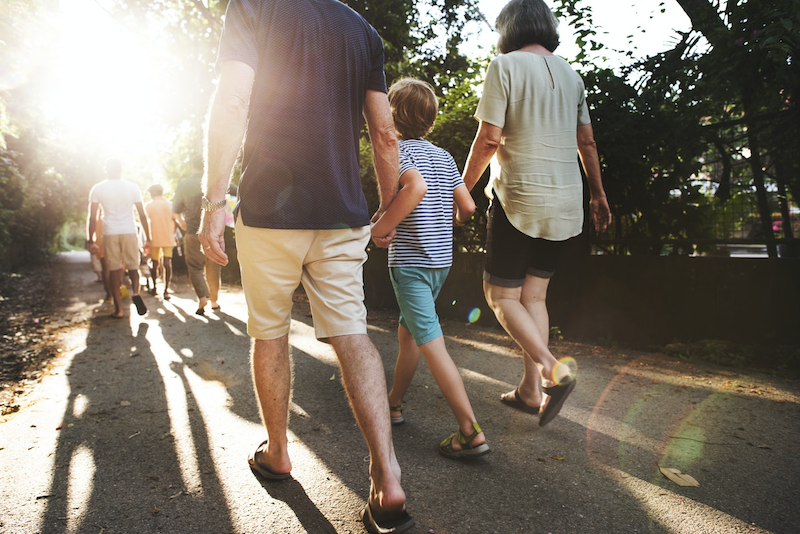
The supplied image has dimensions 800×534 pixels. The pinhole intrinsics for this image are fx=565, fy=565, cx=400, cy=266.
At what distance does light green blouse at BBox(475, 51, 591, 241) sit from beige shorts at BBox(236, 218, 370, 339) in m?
1.15

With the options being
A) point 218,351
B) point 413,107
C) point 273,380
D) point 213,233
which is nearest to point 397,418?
point 273,380

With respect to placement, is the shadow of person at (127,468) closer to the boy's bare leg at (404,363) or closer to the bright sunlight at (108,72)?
the boy's bare leg at (404,363)

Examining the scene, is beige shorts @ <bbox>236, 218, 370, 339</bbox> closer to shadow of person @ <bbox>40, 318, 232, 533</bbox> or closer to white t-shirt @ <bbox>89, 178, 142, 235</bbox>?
shadow of person @ <bbox>40, 318, 232, 533</bbox>

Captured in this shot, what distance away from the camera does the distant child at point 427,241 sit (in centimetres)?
272

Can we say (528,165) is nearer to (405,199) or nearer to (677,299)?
(405,199)

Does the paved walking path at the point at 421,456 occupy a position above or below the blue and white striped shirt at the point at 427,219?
below

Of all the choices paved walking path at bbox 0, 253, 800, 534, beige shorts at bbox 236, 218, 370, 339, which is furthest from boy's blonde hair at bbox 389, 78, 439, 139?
paved walking path at bbox 0, 253, 800, 534

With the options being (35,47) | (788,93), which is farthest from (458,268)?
(35,47)

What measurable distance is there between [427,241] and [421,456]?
3.55 feet

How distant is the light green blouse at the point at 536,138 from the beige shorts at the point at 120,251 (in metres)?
5.94

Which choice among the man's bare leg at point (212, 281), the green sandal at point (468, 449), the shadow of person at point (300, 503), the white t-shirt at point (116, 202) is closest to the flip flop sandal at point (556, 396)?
the green sandal at point (468, 449)

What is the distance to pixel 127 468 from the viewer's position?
276 centimetres

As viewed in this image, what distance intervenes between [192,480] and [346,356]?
1.04 meters

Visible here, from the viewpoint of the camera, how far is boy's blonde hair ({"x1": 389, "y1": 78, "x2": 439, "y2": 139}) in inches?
113
